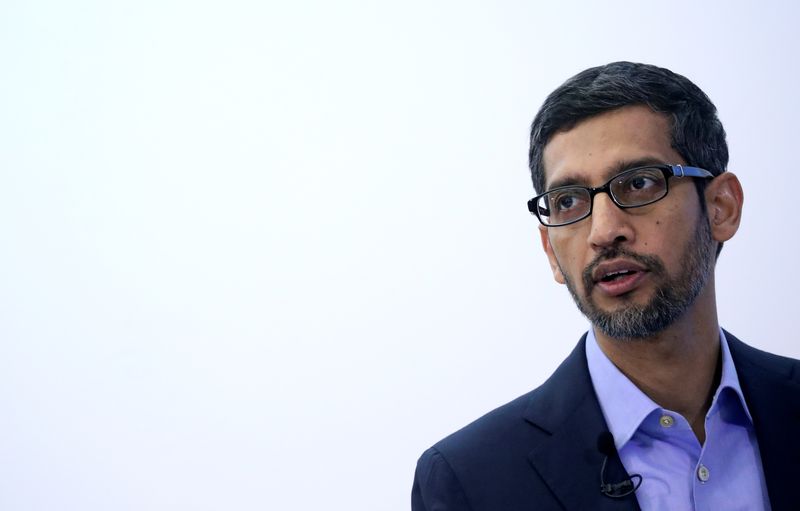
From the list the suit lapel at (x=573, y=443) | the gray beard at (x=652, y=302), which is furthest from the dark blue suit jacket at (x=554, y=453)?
the gray beard at (x=652, y=302)

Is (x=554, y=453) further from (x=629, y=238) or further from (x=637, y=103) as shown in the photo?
(x=637, y=103)

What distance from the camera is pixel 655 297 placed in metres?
1.60

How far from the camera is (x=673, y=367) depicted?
1657 millimetres

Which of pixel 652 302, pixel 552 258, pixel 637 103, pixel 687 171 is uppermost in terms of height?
pixel 637 103

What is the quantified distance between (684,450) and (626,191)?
54cm

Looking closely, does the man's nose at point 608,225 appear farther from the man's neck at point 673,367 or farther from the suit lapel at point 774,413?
the suit lapel at point 774,413

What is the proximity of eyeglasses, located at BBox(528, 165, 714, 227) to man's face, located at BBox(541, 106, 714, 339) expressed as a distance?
0.02 metres

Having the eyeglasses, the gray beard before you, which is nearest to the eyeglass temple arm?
the eyeglasses

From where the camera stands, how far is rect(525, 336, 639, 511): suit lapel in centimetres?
151

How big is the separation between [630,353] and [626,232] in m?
0.27

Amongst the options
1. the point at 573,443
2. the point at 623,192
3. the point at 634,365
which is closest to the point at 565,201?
the point at 623,192

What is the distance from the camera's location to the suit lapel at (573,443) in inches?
59.4

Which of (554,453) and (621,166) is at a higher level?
(621,166)

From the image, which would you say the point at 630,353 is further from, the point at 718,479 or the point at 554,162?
the point at 554,162
